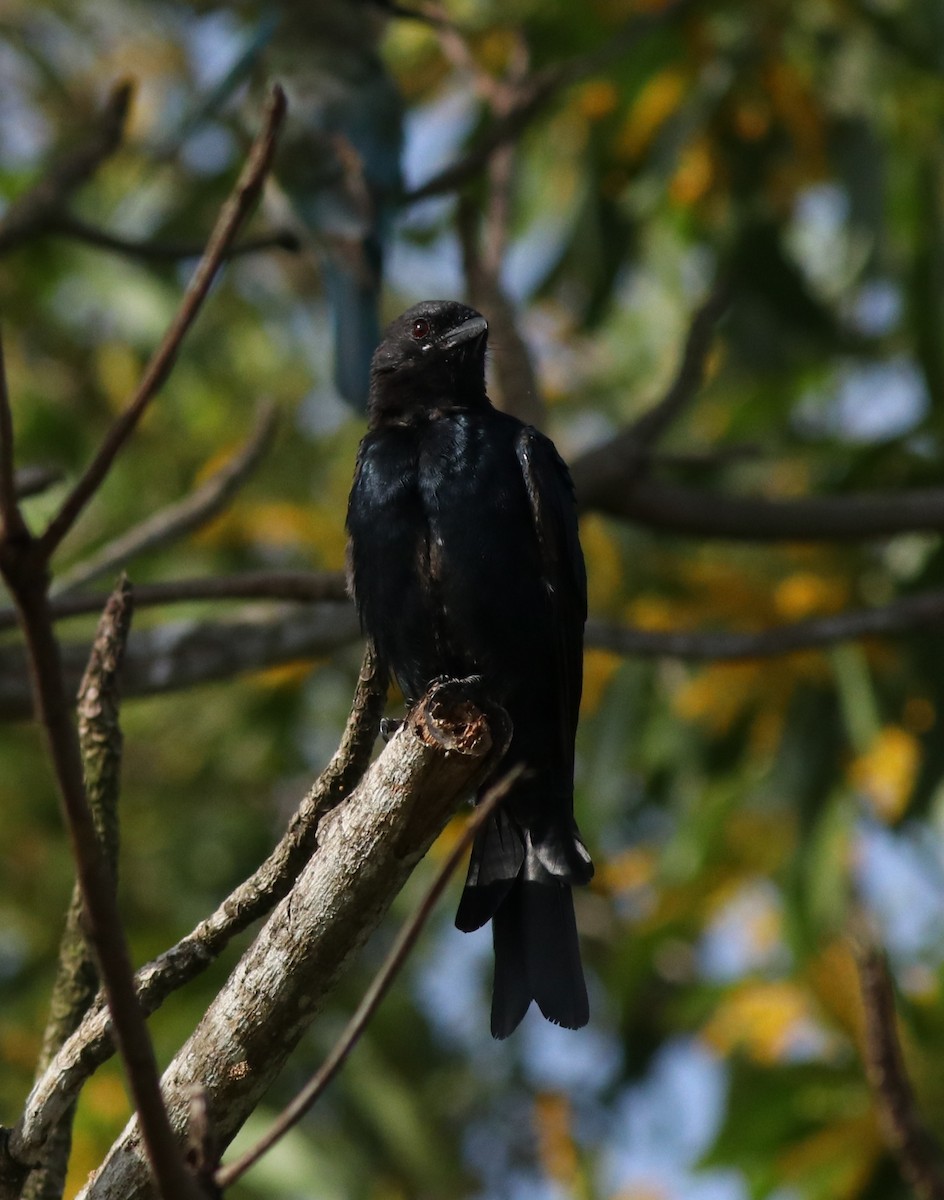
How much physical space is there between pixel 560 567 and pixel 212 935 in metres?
1.19

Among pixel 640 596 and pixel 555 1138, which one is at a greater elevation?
pixel 640 596

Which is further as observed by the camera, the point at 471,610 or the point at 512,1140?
the point at 512,1140

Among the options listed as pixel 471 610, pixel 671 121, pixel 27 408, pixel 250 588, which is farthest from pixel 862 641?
pixel 27 408

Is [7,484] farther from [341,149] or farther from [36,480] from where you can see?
[341,149]

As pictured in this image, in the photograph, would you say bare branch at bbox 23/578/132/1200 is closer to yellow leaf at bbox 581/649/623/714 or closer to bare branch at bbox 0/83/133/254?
bare branch at bbox 0/83/133/254

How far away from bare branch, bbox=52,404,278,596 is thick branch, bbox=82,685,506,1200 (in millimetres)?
2589

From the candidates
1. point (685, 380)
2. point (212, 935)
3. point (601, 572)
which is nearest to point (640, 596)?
point (601, 572)

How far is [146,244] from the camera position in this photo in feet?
18.7

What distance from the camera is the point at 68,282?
742 cm

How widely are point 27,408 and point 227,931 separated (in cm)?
495

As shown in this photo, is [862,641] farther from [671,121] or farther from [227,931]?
[227,931]

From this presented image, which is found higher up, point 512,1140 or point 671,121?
point 671,121

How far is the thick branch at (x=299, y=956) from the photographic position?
2268 millimetres

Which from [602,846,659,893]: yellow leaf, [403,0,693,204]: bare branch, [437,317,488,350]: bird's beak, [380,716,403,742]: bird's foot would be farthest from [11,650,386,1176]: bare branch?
[602,846,659,893]: yellow leaf
